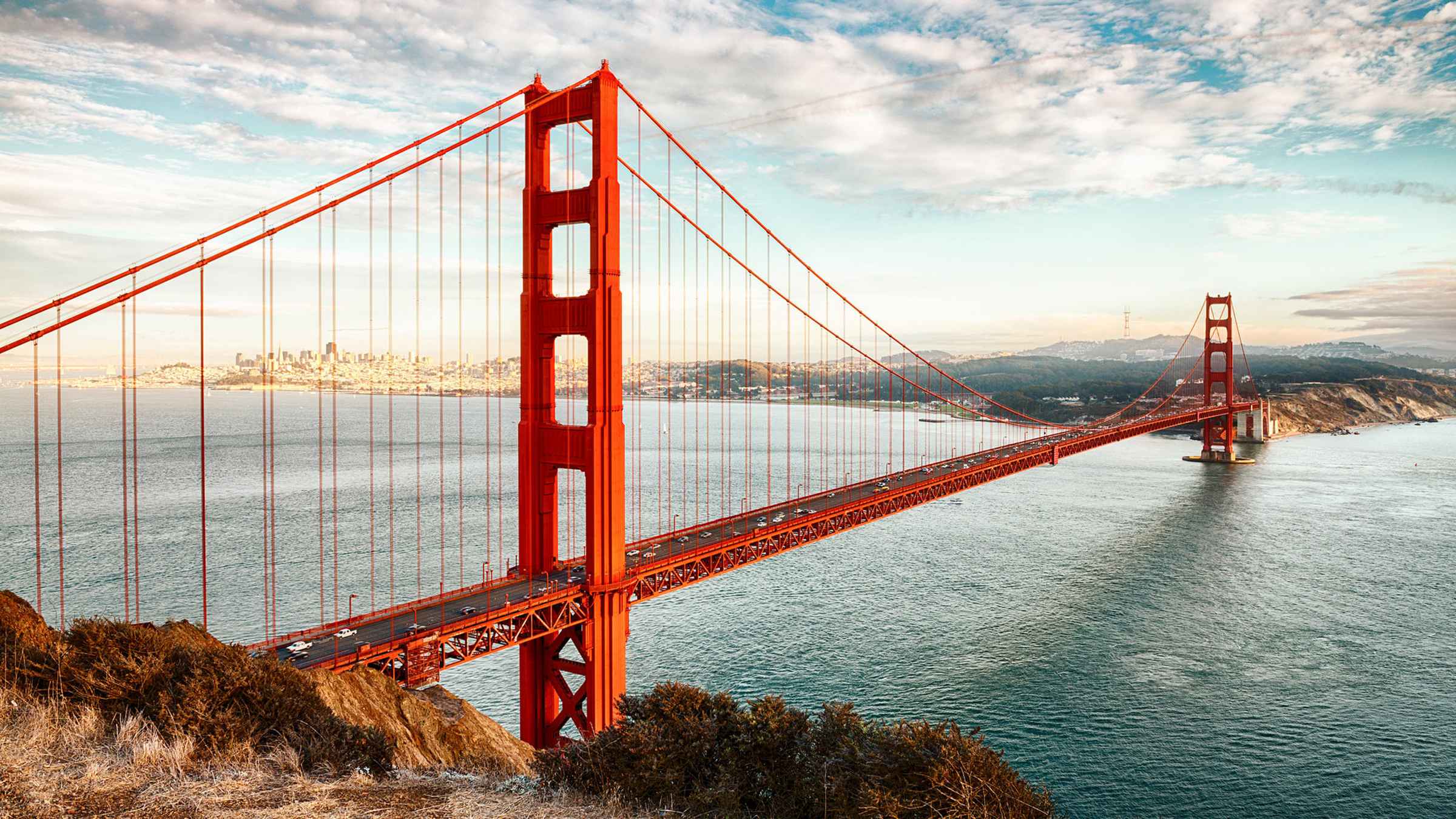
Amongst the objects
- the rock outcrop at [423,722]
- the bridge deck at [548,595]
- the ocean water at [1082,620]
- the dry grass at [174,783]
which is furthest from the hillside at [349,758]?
the ocean water at [1082,620]

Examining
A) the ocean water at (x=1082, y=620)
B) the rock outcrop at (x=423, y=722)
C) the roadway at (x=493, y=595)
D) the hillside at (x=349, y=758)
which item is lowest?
the ocean water at (x=1082, y=620)

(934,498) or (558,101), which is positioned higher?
(558,101)

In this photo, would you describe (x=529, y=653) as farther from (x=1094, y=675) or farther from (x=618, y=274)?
(x=1094, y=675)

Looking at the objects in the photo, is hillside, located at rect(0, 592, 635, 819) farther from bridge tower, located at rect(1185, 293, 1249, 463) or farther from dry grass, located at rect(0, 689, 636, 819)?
bridge tower, located at rect(1185, 293, 1249, 463)

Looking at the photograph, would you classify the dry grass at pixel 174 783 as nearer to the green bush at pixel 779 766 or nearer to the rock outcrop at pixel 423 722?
the green bush at pixel 779 766

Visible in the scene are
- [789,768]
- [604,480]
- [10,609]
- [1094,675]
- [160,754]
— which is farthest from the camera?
[1094,675]

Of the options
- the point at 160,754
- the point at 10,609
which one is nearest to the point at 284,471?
the point at 10,609

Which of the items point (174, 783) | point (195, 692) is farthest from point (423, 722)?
point (174, 783)
